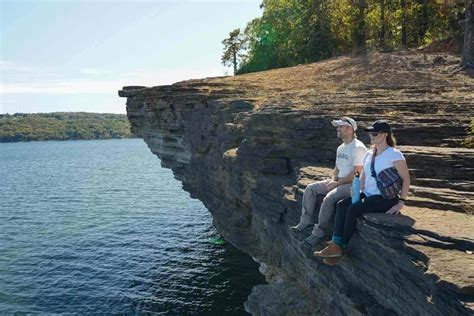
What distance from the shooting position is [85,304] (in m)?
27.6

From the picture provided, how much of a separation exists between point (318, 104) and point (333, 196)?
396 inches

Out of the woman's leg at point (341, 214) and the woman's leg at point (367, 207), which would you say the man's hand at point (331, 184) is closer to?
the woman's leg at point (341, 214)

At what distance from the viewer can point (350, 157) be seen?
412 inches

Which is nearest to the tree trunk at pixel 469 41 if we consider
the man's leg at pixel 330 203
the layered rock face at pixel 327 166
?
the layered rock face at pixel 327 166

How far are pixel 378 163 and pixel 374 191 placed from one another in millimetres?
642

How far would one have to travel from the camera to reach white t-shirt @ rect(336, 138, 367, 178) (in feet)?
34.0

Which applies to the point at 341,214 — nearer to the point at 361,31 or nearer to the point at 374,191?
the point at 374,191

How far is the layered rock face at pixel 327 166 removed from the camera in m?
8.36

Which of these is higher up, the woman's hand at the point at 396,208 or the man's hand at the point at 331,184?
the man's hand at the point at 331,184

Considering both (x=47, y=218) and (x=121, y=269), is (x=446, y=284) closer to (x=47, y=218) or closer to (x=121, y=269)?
(x=121, y=269)

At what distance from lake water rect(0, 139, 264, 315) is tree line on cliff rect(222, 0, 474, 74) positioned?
801 inches

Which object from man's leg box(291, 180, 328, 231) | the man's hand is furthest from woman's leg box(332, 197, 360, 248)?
man's leg box(291, 180, 328, 231)

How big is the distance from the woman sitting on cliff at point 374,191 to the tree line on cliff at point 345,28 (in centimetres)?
2589

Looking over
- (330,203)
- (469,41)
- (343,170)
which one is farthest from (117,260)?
(469,41)
